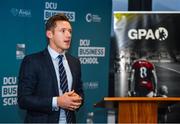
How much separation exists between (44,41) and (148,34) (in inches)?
60.6

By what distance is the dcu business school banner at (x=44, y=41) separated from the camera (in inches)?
156

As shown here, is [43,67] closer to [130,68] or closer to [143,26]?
[130,68]

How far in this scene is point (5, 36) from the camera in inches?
155

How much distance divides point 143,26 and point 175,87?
55 centimetres

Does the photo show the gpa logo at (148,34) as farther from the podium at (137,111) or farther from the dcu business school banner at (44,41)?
the dcu business school banner at (44,41)

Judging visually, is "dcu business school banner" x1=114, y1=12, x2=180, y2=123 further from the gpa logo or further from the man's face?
the man's face

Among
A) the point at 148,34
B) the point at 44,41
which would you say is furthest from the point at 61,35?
the point at 44,41

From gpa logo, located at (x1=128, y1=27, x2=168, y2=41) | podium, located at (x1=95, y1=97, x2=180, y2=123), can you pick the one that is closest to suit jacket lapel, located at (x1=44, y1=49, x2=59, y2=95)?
podium, located at (x1=95, y1=97, x2=180, y2=123)

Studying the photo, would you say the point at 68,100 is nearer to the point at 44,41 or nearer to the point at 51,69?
the point at 51,69

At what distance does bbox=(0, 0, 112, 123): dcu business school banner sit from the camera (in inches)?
156

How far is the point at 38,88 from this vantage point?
2801 millimetres

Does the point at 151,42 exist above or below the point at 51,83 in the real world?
above

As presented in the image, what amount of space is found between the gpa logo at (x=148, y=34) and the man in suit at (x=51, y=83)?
543 mm

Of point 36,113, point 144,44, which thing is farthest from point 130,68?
point 36,113
